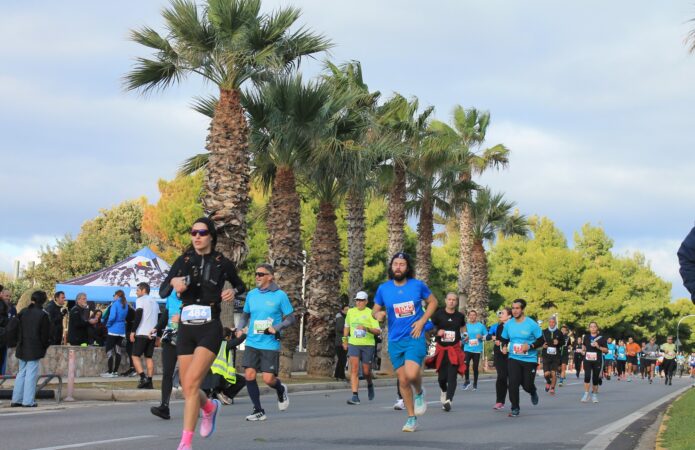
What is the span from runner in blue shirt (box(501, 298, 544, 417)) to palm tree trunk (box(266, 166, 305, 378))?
10271 millimetres

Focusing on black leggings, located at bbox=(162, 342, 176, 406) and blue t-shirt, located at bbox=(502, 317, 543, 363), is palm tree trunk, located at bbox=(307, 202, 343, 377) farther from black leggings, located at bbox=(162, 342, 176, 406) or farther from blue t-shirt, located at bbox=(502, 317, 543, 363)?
black leggings, located at bbox=(162, 342, 176, 406)

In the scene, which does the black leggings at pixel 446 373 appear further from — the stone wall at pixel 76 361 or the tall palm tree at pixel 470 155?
the tall palm tree at pixel 470 155

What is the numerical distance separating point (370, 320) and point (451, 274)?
61080 millimetres

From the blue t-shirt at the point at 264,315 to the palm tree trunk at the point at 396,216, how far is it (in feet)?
69.7

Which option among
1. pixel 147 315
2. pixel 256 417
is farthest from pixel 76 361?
pixel 256 417

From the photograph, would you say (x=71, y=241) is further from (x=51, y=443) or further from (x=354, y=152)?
(x=51, y=443)

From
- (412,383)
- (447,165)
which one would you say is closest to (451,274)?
(447,165)

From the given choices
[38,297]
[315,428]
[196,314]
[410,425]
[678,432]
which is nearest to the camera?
[196,314]

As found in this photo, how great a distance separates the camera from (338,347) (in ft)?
85.6

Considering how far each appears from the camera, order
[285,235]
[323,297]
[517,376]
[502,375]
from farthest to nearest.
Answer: [323,297]
[285,235]
[502,375]
[517,376]

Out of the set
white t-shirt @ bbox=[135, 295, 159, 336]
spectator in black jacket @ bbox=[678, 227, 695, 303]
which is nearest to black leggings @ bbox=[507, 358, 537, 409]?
white t-shirt @ bbox=[135, 295, 159, 336]

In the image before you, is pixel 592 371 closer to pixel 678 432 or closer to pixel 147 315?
pixel 147 315

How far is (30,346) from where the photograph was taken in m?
14.8

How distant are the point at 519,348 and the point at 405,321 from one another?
4.65 meters
